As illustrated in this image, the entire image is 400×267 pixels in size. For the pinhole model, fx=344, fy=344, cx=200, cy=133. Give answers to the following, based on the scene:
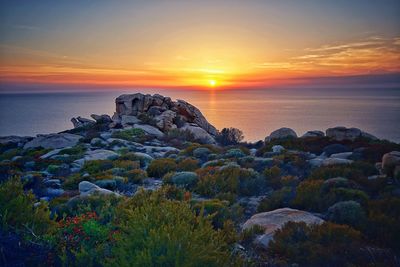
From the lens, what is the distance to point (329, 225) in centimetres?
613

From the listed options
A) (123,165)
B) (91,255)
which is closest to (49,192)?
(123,165)

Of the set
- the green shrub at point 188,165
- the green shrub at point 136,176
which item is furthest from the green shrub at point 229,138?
the green shrub at point 136,176

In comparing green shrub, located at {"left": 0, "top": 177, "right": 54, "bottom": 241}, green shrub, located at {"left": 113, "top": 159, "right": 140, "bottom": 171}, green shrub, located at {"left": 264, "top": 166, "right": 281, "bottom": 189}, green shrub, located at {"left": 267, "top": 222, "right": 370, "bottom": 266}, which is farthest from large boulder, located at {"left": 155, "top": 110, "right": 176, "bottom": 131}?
green shrub, located at {"left": 0, "top": 177, "right": 54, "bottom": 241}

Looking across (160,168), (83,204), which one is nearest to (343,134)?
(160,168)

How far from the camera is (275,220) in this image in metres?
7.01

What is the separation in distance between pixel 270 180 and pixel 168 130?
16.3m

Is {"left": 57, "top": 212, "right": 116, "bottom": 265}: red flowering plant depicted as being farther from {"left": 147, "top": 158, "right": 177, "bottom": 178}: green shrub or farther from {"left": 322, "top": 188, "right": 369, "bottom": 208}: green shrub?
{"left": 147, "top": 158, "right": 177, "bottom": 178}: green shrub

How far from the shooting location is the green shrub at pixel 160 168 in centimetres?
1298

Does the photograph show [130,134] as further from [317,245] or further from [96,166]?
[317,245]

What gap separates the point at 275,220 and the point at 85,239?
12.4 feet

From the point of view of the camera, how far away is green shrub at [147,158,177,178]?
13.0m

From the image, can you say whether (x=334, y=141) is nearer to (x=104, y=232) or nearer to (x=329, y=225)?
(x=329, y=225)

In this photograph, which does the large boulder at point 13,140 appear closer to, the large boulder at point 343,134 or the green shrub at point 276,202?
the large boulder at point 343,134

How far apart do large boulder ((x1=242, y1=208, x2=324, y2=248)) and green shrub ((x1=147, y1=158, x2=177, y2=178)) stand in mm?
6248
